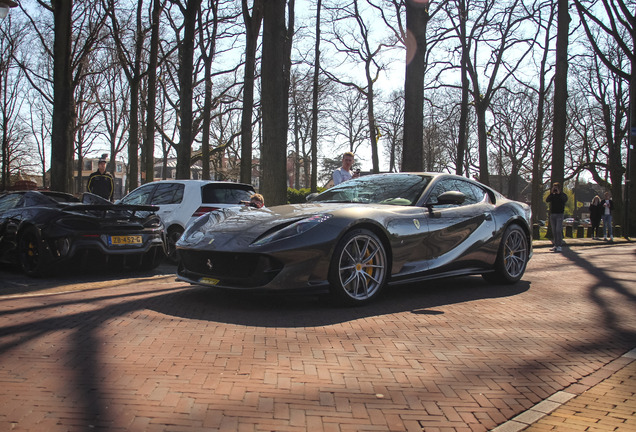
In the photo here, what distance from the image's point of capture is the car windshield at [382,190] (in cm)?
588

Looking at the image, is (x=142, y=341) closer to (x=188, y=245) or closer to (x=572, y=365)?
(x=188, y=245)

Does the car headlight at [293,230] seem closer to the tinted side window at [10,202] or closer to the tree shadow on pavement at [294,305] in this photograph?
the tree shadow on pavement at [294,305]

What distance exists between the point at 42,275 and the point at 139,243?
1267mm

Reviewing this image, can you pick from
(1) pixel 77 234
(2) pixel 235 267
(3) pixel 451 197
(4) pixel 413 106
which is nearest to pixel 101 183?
(1) pixel 77 234

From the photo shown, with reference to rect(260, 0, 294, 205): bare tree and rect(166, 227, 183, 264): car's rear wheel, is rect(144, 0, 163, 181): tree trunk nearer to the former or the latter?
rect(260, 0, 294, 205): bare tree

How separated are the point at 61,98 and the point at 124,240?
33.8ft

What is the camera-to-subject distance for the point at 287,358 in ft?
11.0

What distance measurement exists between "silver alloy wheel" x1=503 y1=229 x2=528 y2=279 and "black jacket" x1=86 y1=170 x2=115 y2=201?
891 centimetres

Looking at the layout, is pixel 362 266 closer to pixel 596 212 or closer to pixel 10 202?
pixel 10 202

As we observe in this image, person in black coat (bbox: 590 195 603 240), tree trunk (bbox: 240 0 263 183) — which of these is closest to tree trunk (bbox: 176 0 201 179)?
tree trunk (bbox: 240 0 263 183)

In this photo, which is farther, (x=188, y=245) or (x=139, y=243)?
(x=139, y=243)

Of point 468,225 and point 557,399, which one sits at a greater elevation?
point 468,225

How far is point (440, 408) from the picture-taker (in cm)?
268

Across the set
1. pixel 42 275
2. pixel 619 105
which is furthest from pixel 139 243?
pixel 619 105
